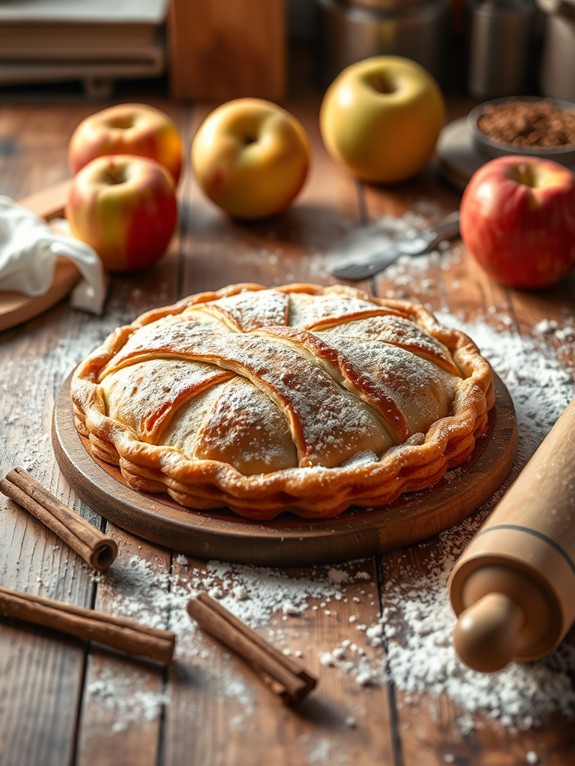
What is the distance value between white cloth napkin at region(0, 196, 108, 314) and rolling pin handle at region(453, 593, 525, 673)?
1.13m

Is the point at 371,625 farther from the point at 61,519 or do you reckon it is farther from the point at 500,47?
the point at 500,47

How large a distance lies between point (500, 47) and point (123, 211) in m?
1.39

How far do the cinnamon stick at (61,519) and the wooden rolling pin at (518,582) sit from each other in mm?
484

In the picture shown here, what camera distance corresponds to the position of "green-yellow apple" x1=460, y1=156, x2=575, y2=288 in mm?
A: 2021

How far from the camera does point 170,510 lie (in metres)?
1.44

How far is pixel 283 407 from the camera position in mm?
1459

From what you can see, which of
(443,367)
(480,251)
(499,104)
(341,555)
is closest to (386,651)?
(341,555)

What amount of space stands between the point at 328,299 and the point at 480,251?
0.53 metres

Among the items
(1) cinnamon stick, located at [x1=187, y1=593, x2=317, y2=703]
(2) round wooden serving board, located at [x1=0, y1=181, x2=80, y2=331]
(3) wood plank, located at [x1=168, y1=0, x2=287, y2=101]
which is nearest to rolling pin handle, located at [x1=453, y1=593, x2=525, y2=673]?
(1) cinnamon stick, located at [x1=187, y1=593, x2=317, y2=703]

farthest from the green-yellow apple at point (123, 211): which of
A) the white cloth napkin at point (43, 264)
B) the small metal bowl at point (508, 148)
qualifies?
the small metal bowl at point (508, 148)

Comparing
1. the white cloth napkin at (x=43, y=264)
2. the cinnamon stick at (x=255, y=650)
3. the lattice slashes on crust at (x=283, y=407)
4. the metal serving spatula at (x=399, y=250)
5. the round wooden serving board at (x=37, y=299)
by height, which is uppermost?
the lattice slashes on crust at (x=283, y=407)

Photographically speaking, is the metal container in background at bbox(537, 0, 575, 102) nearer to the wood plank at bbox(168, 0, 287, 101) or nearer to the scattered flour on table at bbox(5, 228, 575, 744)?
the wood plank at bbox(168, 0, 287, 101)

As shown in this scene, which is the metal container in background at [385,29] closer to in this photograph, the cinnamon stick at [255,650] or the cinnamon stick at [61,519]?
the cinnamon stick at [61,519]

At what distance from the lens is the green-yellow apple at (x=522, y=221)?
6.63 feet
